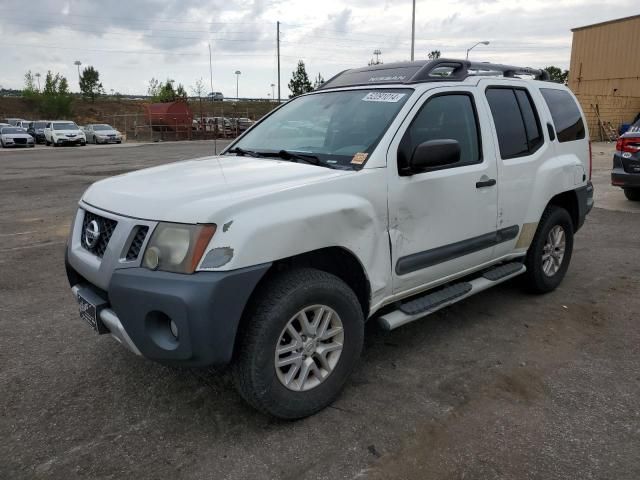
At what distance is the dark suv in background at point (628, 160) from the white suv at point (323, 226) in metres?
4.91

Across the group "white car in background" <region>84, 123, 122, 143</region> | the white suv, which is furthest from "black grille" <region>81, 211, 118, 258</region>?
"white car in background" <region>84, 123, 122, 143</region>

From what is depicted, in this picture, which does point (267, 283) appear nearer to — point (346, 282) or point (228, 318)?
point (228, 318)

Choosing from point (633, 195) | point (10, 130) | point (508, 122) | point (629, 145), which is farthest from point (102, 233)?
point (10, 130)

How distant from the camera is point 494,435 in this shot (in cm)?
269

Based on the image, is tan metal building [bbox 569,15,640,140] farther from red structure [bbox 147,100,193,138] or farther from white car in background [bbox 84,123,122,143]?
white car in background [bbox 84,123,122,143]

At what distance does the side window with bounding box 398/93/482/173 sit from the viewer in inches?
127

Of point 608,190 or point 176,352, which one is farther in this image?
point 608,190

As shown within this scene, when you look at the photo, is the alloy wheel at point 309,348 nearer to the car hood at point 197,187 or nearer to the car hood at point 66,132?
the car hood at point 197,187

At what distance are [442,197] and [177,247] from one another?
174cm

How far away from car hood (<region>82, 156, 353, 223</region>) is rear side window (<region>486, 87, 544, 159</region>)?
1.63 metres

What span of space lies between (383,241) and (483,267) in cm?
127

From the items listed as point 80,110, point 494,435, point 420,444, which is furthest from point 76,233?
point 80,110

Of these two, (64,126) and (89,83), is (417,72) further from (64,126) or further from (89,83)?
(89,83)

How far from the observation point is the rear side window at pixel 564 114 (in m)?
4.58
